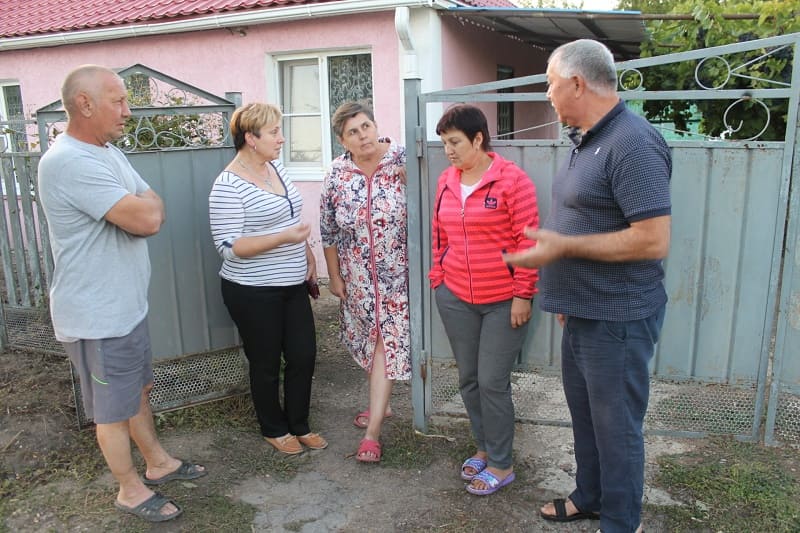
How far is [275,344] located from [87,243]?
3.65ft

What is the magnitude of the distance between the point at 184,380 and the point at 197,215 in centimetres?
101

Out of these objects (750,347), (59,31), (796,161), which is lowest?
(750,347)

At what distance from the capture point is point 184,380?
395 cm

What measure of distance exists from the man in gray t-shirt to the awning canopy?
15.4 ft

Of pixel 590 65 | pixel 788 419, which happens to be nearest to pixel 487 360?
pixel 590 65

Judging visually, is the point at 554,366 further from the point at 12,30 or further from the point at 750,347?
the point at 12,30

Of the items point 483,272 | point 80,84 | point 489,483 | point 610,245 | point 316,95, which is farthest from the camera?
point 316,95

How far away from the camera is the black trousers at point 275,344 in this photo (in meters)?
3.33

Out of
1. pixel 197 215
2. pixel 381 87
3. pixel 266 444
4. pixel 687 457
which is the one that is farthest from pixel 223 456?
pixel 381 87

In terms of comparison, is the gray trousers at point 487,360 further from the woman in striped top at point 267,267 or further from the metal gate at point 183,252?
the metal gate at point 183,252

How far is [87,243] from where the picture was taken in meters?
2.64

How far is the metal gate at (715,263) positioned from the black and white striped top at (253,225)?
631mm

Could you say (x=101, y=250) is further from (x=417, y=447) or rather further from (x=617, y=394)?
(x=617, y=394)

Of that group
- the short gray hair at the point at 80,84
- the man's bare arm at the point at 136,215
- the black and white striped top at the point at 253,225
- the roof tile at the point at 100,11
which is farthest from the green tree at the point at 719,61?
the short gray hair at the point at 80,84
